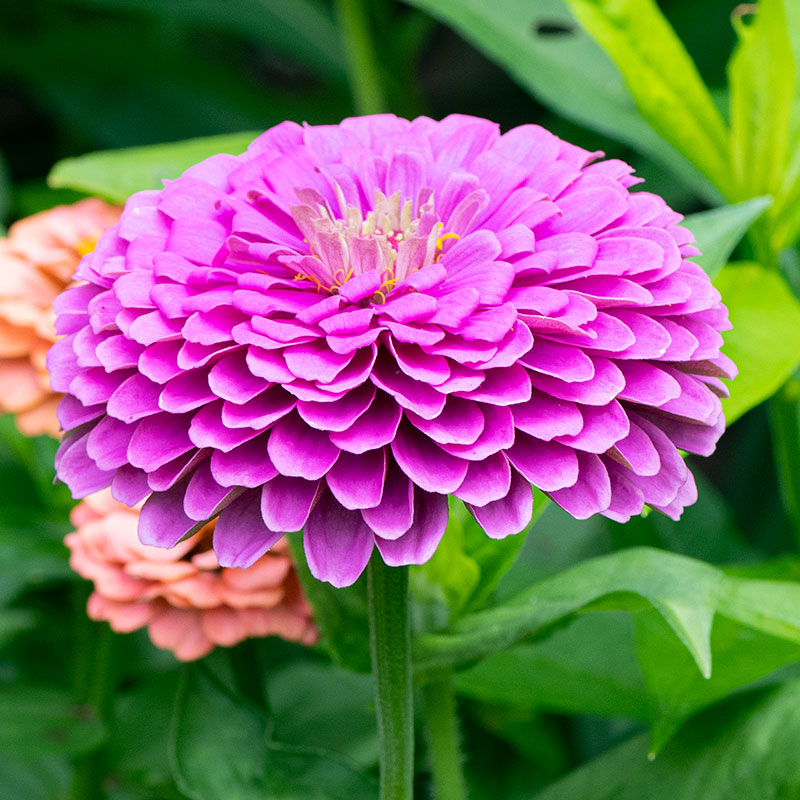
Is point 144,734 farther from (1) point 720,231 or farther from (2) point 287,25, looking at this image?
(2) point 287,25

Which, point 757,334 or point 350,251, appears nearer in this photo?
point 350,251

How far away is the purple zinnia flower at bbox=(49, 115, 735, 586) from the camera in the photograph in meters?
0.26

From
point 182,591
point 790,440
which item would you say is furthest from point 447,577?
point 790,440

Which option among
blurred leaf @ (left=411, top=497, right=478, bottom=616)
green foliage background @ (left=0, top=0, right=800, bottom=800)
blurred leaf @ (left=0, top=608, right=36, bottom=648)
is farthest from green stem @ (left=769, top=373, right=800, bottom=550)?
blurred leaf @ (left=0, top=608, right=36, bottom=648)

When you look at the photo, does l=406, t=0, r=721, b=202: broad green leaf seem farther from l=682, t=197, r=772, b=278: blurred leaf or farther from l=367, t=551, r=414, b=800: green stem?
l=367, t=551, r=414, b=800: green stem

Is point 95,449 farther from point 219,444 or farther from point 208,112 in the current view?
point 208,112

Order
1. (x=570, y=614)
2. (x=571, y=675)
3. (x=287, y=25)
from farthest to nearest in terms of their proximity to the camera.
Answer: (x=287, y=25), (x=571, y=675), (x=570, y=614)

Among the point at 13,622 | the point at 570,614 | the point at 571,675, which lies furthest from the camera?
the point at 13,622

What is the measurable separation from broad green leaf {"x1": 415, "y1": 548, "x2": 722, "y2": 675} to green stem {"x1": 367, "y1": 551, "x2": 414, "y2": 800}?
0.11 ft

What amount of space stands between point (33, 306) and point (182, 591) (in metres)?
0.19

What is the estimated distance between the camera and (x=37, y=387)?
1.67 ft

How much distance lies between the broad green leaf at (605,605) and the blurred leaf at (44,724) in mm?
207

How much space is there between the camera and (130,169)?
0.54 meters

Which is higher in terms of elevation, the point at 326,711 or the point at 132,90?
the point at 132,90
